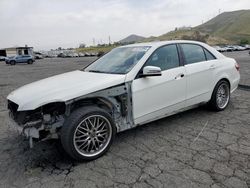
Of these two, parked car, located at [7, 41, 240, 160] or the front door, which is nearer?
parked car, located at [7, 41, 240, 160]

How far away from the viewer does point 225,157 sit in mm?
3260

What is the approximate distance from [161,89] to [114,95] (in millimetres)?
893

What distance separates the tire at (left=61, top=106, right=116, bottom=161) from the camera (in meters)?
3.08

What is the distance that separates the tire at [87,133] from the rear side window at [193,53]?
2.06 m

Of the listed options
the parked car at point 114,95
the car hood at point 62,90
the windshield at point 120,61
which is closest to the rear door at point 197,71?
the parked car at point 114,95

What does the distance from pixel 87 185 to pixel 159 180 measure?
2.74 feet

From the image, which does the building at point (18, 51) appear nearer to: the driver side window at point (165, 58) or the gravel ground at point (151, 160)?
the driver side window at point (165, 58)

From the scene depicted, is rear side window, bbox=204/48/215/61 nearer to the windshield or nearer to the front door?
the front door

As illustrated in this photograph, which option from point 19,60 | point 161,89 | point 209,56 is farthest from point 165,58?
point 19,60

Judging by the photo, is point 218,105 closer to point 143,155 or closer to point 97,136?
point 143,155

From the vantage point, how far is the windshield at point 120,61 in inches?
153

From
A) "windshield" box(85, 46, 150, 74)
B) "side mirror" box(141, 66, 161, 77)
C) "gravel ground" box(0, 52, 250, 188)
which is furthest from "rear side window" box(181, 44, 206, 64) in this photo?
"gravel ground" box(0, 52, 250, 188)

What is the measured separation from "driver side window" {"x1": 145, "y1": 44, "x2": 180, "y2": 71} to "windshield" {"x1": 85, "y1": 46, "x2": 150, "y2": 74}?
19cm

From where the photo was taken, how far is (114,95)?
3.48 metres
